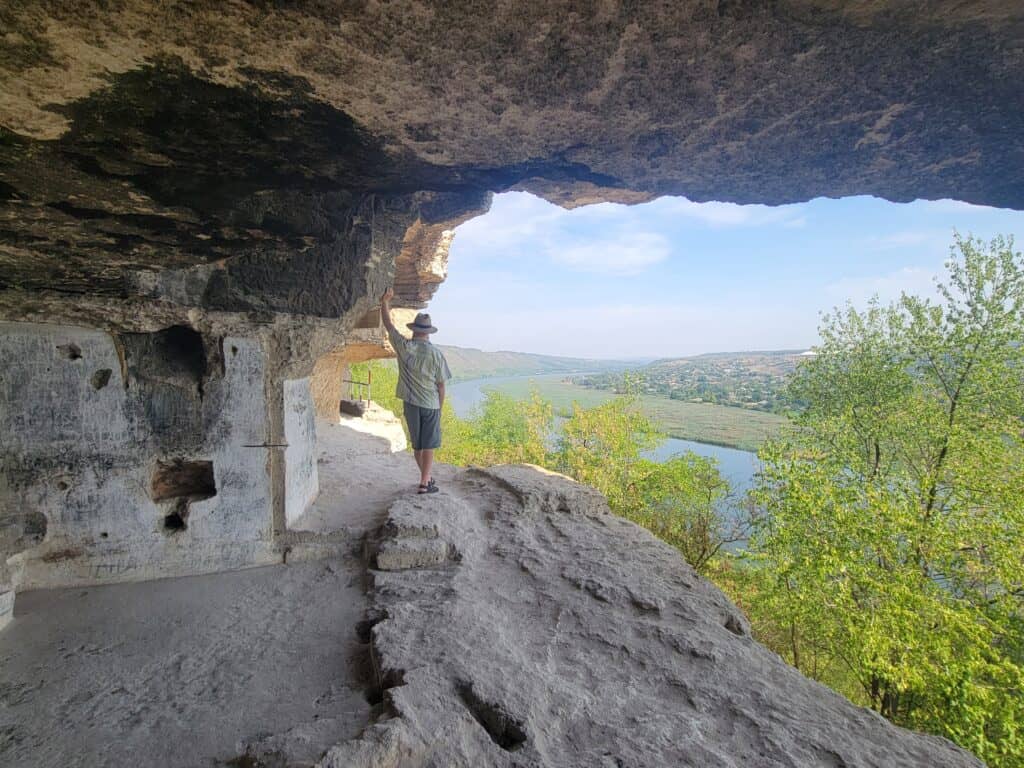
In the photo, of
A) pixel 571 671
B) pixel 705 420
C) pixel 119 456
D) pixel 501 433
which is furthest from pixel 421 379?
pixel 705 420

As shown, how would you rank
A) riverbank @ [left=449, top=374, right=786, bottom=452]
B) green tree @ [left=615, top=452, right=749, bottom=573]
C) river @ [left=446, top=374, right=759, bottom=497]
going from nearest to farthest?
green tree @ [left=615, top=452, right=749, bottom=573], river @ [left=446, top=374, right=759, bottom=497], riverbank @ [left=449, top=374, right=786, bottom=452]

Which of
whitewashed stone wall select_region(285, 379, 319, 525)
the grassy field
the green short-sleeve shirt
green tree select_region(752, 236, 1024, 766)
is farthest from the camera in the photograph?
the grassy field

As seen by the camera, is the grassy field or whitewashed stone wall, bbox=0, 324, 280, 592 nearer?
whitewashed stone wall, bbox=0, 324, 280, 592

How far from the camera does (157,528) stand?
3.80 meters

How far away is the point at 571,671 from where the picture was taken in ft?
9.10

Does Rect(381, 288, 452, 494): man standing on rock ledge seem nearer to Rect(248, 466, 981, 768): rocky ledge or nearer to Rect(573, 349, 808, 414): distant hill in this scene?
Rect(248, 466, 981, 768): rocky ledge

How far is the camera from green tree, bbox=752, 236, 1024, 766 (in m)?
6.96

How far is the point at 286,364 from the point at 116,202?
72.0 inches

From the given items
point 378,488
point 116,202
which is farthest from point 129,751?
point 378,488

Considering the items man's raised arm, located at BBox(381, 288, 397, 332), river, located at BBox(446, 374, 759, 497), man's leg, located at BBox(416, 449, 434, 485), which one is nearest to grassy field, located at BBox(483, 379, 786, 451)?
river, located at BBox(446, 374, 759, 497)

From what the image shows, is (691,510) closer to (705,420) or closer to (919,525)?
(919,525)

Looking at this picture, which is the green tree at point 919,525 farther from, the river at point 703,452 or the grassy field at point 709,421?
the grassy field at point 709,421

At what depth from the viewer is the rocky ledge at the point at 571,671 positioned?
2.14m

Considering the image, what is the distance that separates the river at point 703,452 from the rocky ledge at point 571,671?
8.23 metres
